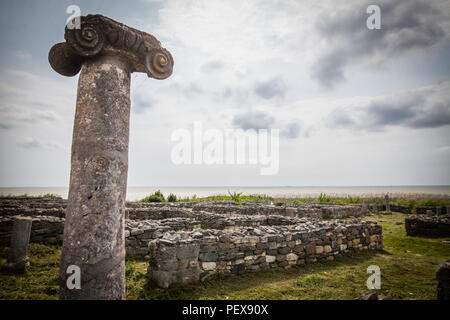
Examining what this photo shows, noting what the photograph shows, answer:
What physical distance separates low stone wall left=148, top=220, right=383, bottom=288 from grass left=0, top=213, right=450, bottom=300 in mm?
217

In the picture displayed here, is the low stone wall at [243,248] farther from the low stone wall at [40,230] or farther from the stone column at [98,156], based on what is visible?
the low stone wall at [40,230]

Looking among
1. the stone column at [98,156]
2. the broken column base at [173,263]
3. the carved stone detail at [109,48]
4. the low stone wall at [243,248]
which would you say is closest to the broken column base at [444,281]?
the low stone wall at [243,248]

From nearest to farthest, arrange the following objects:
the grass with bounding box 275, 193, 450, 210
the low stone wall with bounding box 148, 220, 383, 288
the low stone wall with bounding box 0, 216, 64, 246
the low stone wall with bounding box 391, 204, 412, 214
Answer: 1. the low stone wall with bounding box 148, 220, 383, 288
2. the low stone wall with bounding box 0, 216, 64, 246
3. the low stone wall with bounding box 391, 204, 412, 214
4. the grass with bounding box 275, 193, 450, 210

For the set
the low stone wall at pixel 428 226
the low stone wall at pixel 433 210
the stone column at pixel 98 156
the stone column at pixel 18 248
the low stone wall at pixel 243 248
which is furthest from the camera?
the low stone wall at pixel 433 210

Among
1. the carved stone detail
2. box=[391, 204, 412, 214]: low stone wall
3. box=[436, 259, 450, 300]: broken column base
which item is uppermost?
the carved stone detail

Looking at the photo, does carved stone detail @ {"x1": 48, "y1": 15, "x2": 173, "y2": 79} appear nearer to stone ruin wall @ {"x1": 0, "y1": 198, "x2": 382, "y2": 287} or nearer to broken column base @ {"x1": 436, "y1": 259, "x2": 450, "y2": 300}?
stone ruin wall @ {"x1": 0, "y1": 198, "x2": 382, "y2": 287}

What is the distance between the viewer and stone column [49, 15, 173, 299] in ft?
9.48

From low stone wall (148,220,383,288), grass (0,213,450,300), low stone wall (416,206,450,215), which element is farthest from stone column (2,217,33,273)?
low stone wall (416,206,450,215)

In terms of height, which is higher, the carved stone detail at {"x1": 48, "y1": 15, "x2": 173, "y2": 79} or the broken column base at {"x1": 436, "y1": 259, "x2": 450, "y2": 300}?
the carved stone detail at {"x1": 48, "y1": 15, "x2": 173, "y2": 79}

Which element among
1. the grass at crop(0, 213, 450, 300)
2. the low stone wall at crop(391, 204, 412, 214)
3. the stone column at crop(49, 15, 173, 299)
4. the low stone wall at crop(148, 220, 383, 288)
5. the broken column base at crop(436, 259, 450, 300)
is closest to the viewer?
the stone column at crop(49, 15, 173, 299)

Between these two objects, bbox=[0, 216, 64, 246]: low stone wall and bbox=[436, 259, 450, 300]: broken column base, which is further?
bbox=[0, 216, 64, 246]: low stone wall

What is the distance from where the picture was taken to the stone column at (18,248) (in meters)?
5.31

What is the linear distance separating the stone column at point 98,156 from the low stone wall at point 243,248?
67.9 inches
